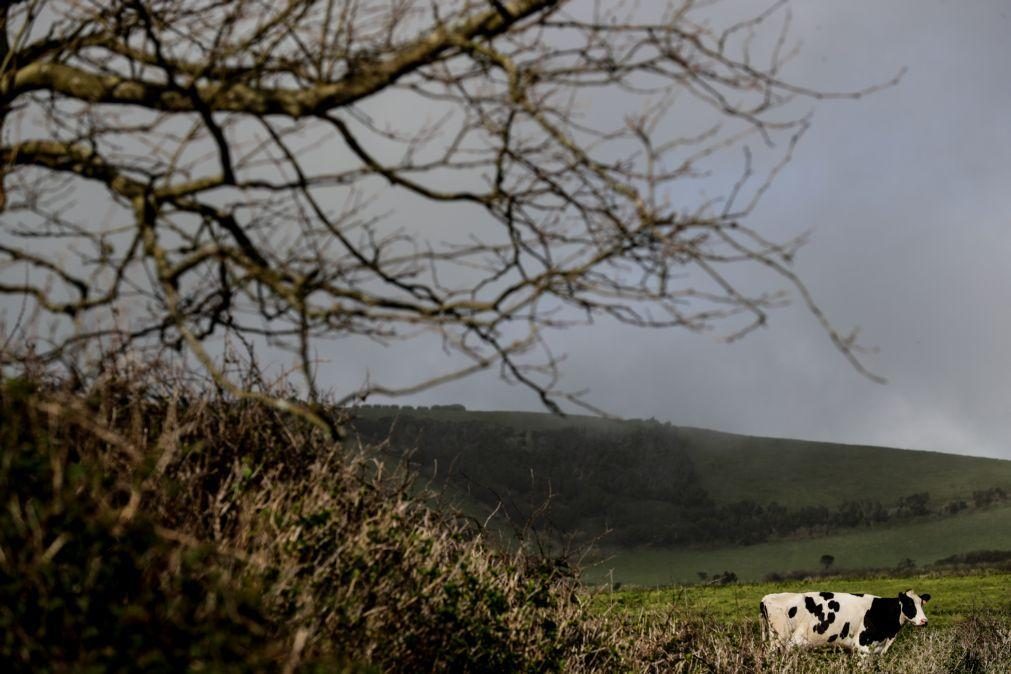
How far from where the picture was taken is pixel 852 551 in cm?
7406

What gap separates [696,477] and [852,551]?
26.9 m

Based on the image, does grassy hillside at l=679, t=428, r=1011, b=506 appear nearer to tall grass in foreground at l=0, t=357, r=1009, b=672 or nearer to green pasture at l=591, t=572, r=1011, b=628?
green pasture at l=591, t=572, r=1011, b=628

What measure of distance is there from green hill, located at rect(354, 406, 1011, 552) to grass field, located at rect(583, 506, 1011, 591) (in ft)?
8.13

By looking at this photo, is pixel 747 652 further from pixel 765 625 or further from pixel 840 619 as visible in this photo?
pixel 840 619

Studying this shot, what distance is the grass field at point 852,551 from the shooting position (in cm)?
7125

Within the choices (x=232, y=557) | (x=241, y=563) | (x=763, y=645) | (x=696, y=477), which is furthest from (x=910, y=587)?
(x=696, y=477)

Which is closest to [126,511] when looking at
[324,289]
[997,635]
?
[324,289]

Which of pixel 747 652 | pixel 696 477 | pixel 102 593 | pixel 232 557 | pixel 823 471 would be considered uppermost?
pixel 823 471

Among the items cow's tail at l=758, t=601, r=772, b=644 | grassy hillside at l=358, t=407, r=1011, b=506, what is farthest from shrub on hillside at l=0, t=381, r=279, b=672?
grassy hillside at l=358, t=407, r=1011, b=506

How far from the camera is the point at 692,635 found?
14180mm

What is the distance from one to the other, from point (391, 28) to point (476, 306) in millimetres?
2300

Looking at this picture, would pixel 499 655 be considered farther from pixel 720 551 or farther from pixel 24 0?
pixel 720 551

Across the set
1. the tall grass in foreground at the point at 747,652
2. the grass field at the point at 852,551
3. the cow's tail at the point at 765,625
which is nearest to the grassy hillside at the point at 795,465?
the grass field at the point at 852,551

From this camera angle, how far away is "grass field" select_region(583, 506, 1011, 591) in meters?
71.2
